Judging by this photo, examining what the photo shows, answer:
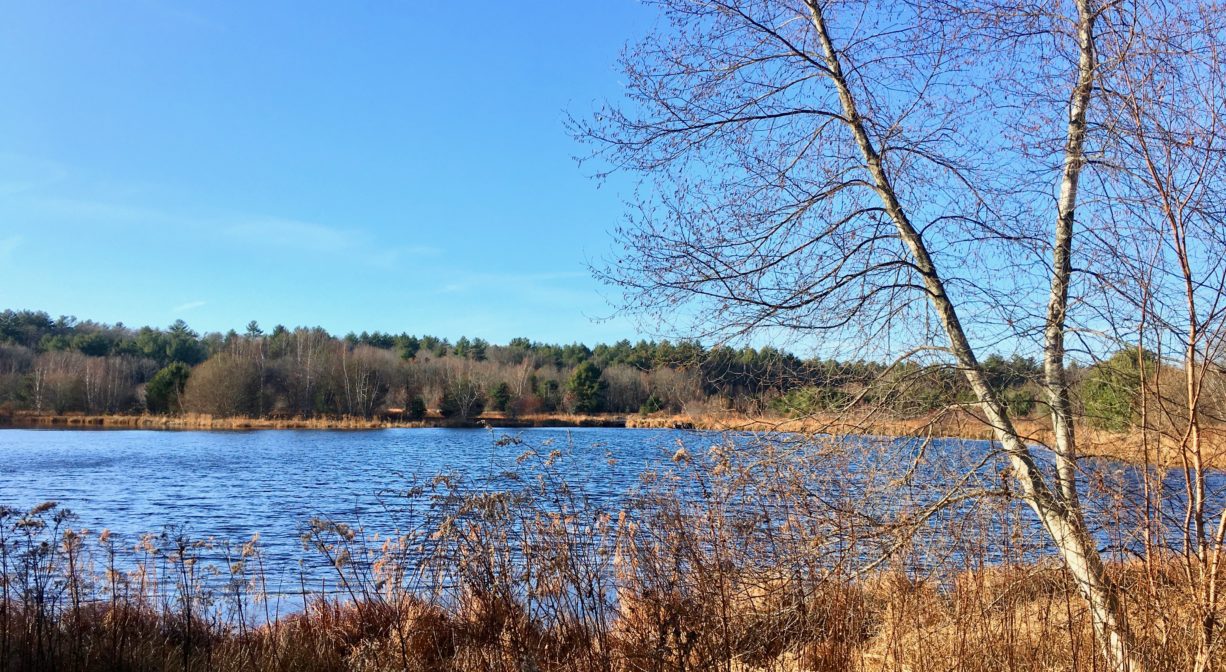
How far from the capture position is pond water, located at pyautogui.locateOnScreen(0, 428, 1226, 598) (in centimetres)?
587

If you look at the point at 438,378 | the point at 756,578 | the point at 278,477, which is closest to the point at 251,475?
the point at 278,477

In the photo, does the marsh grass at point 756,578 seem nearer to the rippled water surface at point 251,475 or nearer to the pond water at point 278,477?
the pond water at point 278,477

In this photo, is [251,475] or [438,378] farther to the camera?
[438,378]

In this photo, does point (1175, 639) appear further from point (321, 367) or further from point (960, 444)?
point (321, 367)

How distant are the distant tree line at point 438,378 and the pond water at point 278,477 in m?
0.37

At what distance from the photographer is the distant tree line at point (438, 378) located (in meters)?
4.92

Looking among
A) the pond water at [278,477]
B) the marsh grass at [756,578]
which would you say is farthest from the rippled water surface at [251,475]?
the marsh grass at [756,578]

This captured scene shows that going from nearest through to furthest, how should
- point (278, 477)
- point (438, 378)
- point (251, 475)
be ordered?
1. point (278, 477)
2. point (251, 475)
3. point (438, 378)

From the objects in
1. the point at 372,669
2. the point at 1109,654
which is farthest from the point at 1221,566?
the point at 372,669

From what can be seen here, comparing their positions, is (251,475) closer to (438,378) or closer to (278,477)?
(278,477)

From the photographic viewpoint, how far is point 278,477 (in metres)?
24.3

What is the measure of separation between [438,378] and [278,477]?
47.3 metres

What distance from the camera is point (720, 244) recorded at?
5.12m

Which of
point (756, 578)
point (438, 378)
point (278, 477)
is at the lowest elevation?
point (278, 477)
